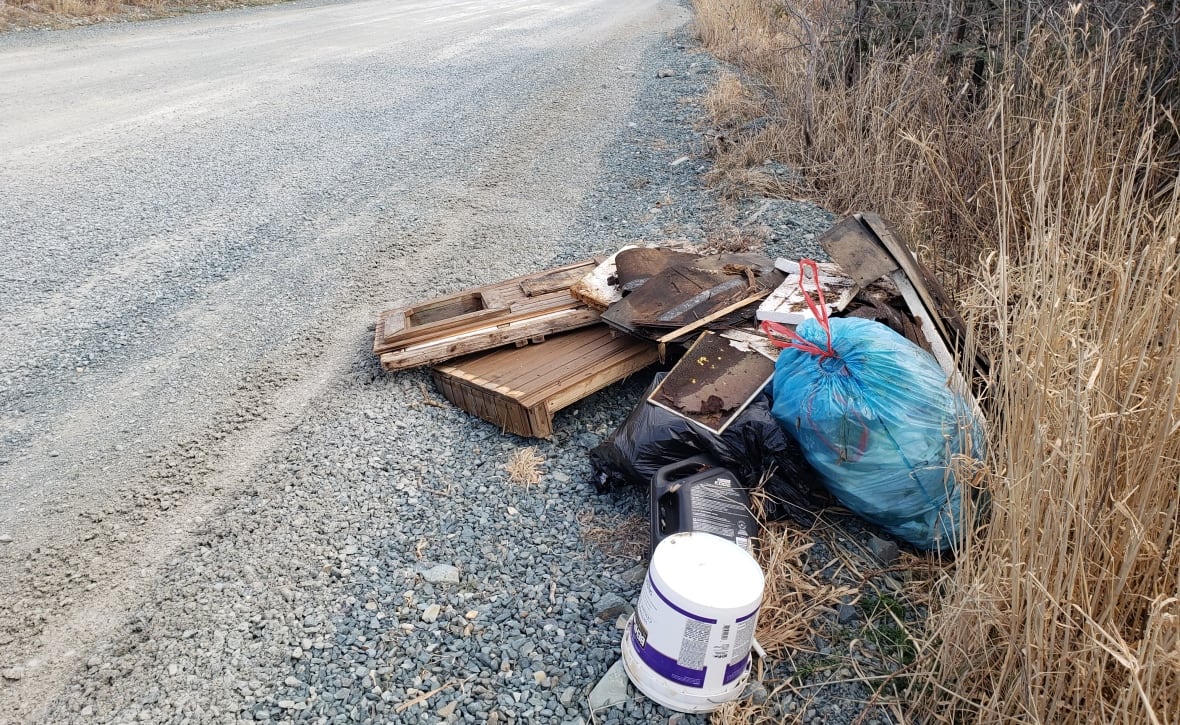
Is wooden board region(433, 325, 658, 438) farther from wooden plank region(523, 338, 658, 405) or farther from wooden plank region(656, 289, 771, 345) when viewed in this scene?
wooden plank region(656, 289, 771, 345)

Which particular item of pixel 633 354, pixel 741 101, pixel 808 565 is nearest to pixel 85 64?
pixel 741 101

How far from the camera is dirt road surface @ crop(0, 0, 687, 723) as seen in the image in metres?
2.78

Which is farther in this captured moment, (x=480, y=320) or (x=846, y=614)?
(x=480, y=320)

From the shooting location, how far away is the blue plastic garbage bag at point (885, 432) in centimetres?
268

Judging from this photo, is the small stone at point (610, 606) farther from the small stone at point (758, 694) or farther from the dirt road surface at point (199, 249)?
the dirt road surface at point (199, 249)

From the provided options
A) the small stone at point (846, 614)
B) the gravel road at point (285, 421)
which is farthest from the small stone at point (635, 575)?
the small stone at point (846, 614)

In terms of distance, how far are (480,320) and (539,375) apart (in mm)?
555

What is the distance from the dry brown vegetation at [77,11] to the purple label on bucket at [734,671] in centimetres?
1301


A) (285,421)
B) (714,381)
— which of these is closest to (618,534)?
(714,381)

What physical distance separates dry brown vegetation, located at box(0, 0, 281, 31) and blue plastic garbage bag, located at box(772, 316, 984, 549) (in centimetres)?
1261

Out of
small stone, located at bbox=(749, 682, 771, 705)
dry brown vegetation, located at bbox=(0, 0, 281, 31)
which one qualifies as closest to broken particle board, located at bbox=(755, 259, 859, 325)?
small stone, located at bbox=(749, 682, 771, 705)

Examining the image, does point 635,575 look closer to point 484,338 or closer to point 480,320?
point 484,338

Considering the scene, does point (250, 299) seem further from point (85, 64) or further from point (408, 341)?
point (85, 64)

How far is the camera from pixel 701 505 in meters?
2.64
